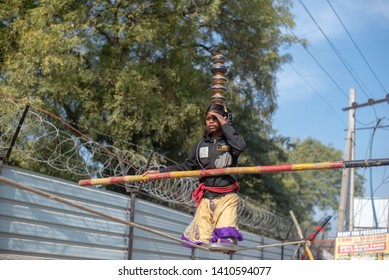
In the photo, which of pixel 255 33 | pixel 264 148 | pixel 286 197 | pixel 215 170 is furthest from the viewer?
pixel 286 197

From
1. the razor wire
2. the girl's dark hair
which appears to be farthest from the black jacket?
the razor wire

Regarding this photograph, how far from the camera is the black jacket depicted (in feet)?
13.4

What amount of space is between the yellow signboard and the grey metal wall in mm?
5841

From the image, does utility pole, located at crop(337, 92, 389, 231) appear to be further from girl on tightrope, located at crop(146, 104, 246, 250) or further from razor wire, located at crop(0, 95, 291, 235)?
girl on tightrope, located at crop(146, 104, 246, 250)

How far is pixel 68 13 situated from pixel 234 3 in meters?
4.36

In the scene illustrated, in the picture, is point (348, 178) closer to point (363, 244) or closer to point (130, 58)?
A: point (363, 244)

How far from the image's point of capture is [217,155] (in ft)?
13.8

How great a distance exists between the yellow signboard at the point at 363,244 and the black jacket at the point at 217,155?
32.8 feet

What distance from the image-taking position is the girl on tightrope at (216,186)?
409 centimetres

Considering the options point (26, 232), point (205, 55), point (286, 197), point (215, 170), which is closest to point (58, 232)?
point (26, 232)

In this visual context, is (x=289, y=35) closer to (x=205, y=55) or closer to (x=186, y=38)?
(x=205, y=55)

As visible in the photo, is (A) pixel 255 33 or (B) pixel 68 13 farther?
(A) pixel 255 33
